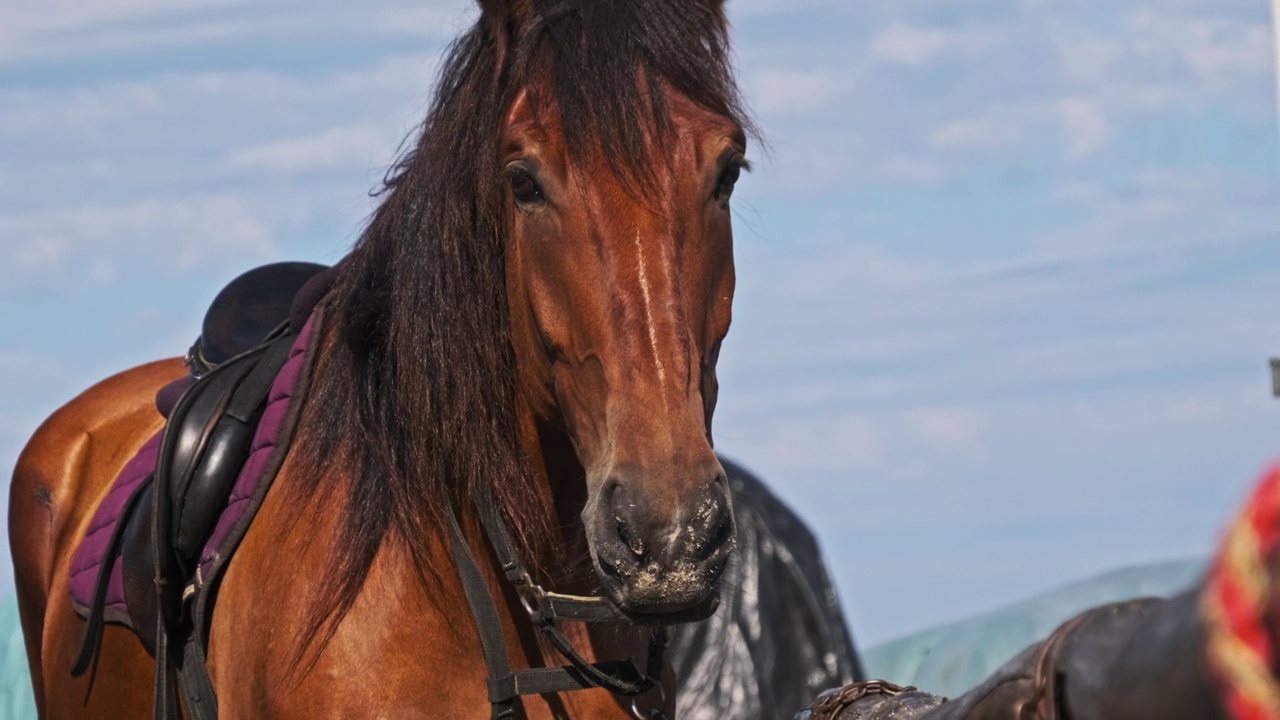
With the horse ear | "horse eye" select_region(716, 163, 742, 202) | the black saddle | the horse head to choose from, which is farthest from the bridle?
the black saddle

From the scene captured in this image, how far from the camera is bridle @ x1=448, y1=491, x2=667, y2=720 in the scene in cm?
276

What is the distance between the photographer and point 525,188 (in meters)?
2.75

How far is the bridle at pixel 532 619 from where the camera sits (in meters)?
2.76

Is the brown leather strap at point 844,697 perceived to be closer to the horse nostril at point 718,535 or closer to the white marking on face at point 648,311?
the horse nostril at point 718,535

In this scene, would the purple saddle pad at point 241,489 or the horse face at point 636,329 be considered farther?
the purple saddle pad at point 241,489

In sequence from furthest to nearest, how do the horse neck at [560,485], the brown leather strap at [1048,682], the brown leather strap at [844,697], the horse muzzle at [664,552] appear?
the horse neck at [560,485] < the horse muzzle at [664,552] < the brown leather strap at [844,697] < the brown leather strap at [1048,682]

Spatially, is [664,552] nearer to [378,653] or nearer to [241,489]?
[378,653]

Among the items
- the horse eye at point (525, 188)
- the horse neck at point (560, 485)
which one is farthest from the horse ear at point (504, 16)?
the horse neck at point (560, 485)

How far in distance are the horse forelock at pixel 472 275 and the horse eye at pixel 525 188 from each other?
0.07 metres

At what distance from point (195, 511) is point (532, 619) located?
3.21ft

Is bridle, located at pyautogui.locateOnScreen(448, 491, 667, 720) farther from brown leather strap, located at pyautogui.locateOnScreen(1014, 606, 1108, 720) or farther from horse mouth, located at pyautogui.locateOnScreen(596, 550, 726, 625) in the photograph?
brown leather strap, located at pyautogui.locateOnScreen(1014, 606, 1108, 720)

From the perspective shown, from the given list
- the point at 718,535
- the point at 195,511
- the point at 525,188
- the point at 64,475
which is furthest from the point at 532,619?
the point at 64,475

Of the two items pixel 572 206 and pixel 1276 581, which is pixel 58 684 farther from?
pixel 1276 581

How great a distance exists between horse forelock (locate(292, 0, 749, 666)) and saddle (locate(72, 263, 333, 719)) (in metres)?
0.39
